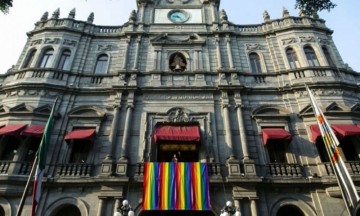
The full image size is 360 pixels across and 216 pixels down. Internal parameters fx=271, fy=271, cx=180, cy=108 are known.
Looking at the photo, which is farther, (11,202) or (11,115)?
(11,115)

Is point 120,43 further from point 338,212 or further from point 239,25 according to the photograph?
point 338,212

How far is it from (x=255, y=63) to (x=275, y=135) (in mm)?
6351

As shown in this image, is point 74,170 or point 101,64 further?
point 101,64

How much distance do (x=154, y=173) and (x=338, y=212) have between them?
8.05 metres

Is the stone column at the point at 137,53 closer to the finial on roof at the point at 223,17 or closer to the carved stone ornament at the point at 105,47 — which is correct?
the carved stone ornament at the point at 105,47

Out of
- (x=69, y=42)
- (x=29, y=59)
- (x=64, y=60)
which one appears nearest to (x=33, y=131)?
(x=64, y=60)

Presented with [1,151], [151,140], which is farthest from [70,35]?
[151,140]

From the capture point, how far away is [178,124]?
47.1 ft

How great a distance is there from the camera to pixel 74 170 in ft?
41.9

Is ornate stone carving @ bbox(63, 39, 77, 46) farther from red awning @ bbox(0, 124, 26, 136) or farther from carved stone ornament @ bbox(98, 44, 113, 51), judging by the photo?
red awning @ bbox(0, 124, 26, 136)

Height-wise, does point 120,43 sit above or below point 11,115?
above

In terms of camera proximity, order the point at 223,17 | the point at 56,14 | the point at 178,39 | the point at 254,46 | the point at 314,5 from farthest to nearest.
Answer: the point at 223,17
the point at 56,14
the point at 178,39
the point at 254,46
the point at 314,5

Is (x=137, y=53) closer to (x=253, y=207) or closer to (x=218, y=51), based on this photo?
(x=218, y=51)

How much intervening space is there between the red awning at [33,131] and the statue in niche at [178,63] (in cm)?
834
